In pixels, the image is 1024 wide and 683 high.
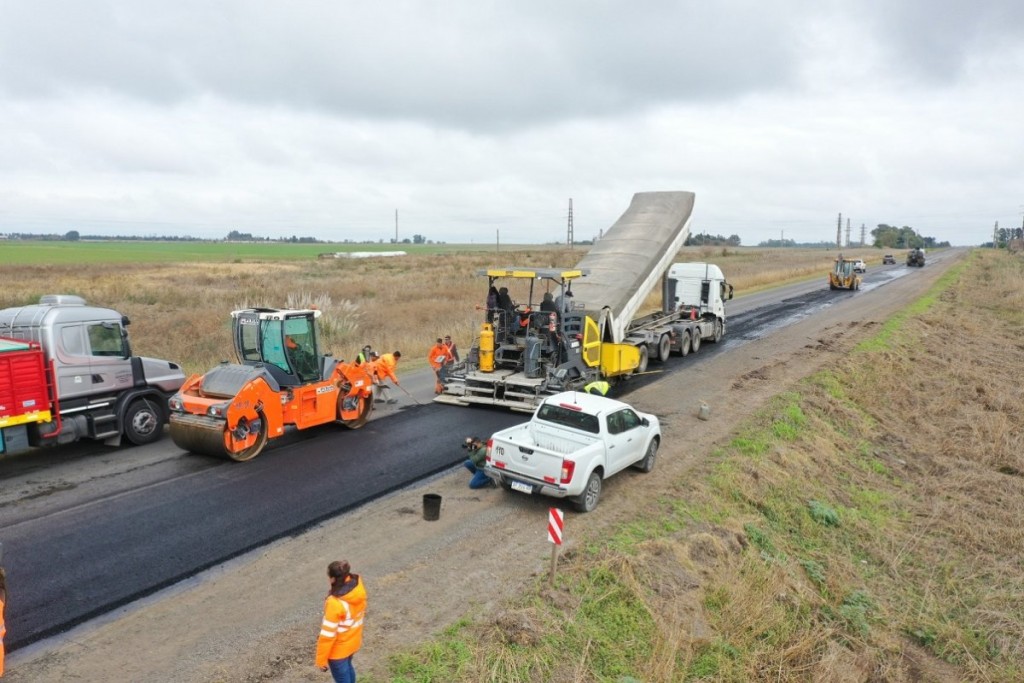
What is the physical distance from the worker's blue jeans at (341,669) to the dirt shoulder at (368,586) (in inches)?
23.3

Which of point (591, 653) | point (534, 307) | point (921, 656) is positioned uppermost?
point (534, 307)

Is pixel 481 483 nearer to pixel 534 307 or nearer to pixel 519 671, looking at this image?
pixel 519 671

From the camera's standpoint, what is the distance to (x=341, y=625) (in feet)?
17.6

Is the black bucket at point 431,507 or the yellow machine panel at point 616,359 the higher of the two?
the yellow machine panel at point 616,359

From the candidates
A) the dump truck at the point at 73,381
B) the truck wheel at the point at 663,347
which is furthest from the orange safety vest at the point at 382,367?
the truck wheel at the point at 663,347

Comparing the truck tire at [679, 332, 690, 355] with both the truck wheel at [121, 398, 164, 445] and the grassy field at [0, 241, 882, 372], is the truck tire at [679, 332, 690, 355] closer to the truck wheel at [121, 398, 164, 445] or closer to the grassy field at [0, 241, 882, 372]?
the grassy field at [0, 241, 882, 372]

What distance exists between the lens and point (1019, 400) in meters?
18.9

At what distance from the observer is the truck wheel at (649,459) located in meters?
11.5

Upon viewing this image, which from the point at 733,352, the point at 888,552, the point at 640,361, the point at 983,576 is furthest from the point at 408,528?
the point at 733,352

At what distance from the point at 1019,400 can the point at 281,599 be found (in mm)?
20071

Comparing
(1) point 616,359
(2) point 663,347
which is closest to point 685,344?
(2) point 663,347

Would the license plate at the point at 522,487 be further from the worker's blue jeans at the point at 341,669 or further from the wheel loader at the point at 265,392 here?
the wheel loader at the point at 265,392

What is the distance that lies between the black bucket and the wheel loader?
402 cm

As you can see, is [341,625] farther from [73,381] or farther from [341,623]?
[73,381]
